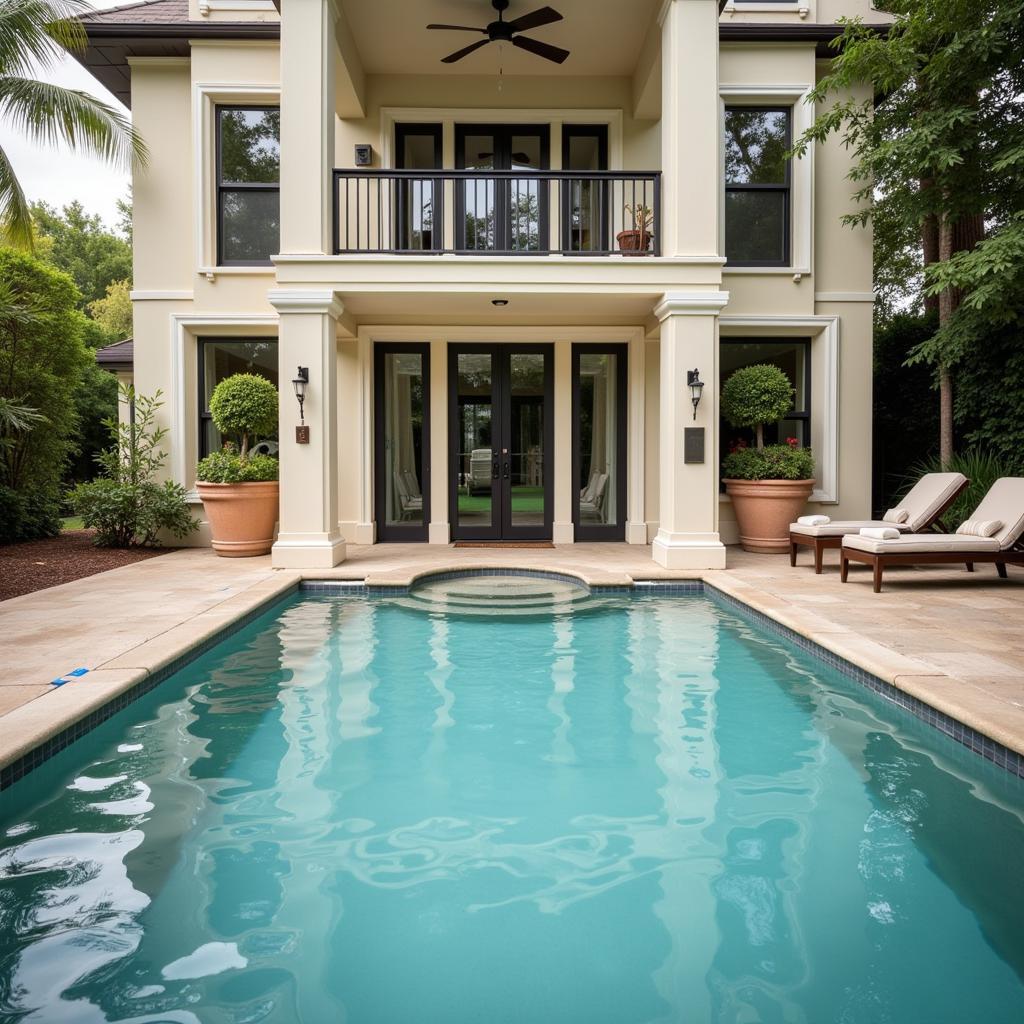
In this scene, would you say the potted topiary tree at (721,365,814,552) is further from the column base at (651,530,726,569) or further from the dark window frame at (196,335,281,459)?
the dark window frame at (196,335,281,459)

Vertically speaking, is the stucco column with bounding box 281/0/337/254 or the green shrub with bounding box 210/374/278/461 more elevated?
the stucco column with bounding box 281/0/337/254

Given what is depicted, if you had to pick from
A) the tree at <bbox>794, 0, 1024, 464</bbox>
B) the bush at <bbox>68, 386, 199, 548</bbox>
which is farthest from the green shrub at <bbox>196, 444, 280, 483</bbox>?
the tree at <bbox>794, 0, 1024, 464</bbox>

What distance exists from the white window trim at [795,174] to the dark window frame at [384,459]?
406 centimetres

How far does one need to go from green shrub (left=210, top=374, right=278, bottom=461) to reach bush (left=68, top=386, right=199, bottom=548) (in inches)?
49.3

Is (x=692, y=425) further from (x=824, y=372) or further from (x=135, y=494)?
(x=135, y=494)

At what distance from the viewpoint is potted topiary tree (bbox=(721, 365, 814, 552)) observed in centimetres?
890

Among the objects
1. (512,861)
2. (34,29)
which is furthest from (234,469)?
(512,861)

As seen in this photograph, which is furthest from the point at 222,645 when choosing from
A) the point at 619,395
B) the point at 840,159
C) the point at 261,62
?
the point at 840,159

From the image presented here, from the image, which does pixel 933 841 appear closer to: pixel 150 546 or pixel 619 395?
pixel 619 395

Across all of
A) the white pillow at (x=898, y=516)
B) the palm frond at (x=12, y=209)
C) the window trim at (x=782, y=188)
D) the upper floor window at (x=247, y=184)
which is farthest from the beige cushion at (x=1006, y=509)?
the palm frond at (x=12, y=209)

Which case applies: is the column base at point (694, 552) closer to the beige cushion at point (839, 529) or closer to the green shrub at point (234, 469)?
the beige cushion at point (839, 529)

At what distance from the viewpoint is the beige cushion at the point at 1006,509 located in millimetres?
6738

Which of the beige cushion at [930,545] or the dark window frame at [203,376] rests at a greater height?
the dark window frame at [203,376]

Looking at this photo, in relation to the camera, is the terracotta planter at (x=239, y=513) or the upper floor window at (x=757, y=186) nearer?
the terracotta planter at (x=239, y=513)
